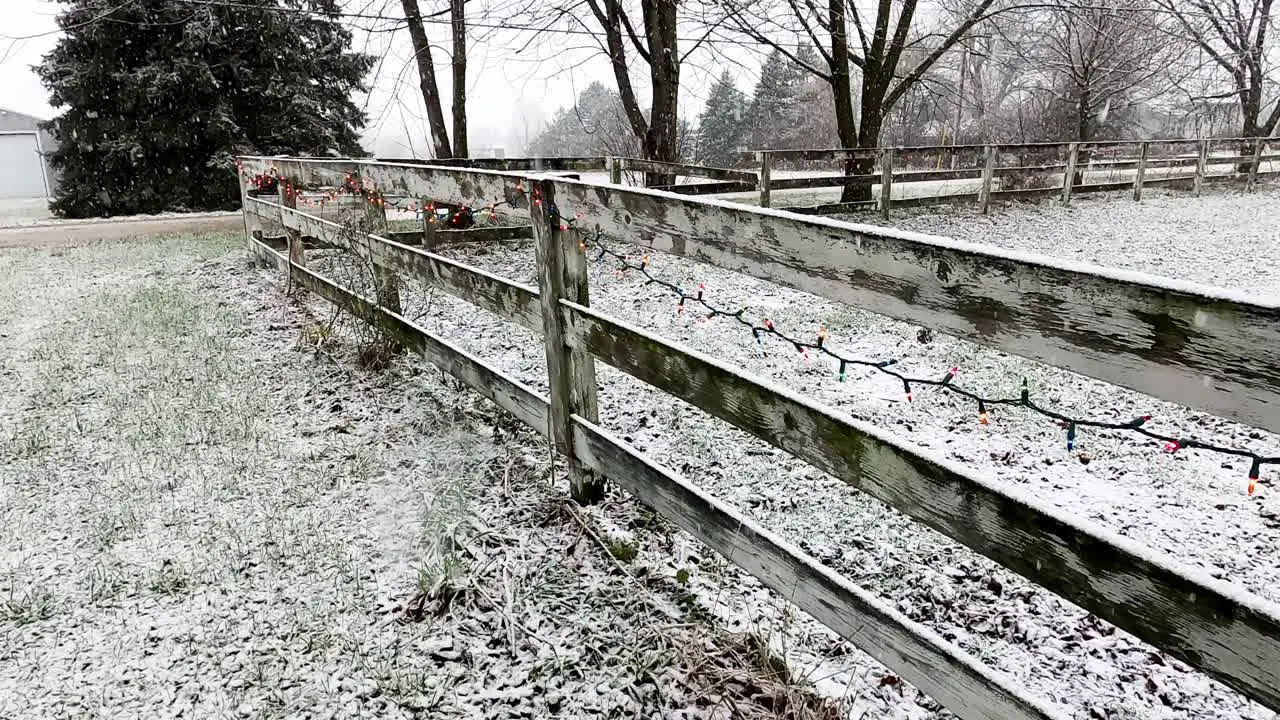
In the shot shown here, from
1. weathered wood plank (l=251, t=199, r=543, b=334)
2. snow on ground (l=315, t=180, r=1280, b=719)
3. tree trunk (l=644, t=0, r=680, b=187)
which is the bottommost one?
snow on ground (l=315, t=180, r=1280, b=719)

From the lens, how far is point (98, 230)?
579 inches

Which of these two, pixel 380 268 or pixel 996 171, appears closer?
pixel 380 268

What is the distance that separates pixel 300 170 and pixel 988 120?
45487mm

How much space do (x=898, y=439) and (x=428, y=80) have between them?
14.2 m

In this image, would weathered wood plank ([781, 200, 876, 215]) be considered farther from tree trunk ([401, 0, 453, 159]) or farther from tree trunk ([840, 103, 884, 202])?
tree trunk ([401, 0, 453, 159])

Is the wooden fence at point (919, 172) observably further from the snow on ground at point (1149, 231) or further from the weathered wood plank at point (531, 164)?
the snow on ground at point (1149, 231)

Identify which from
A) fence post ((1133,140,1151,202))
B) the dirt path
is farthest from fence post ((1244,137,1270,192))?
the dirt path

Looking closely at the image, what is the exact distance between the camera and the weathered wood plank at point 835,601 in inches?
71.3

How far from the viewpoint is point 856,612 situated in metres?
2.08

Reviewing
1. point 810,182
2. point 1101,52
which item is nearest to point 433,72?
point 810,182

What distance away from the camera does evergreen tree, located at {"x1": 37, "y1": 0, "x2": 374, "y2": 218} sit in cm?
1802

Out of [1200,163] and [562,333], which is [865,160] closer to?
[1200,163]

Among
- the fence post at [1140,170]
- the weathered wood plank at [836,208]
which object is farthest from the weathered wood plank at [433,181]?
the fence post at [1140,170]

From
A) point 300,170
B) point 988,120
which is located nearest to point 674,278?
point 300,170
